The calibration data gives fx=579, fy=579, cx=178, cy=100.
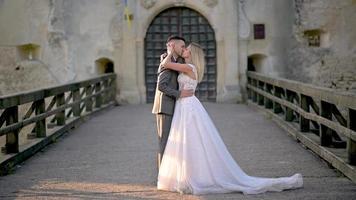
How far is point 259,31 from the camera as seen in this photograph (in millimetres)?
15266

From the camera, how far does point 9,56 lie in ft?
51.0

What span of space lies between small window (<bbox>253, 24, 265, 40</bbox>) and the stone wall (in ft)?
2.79

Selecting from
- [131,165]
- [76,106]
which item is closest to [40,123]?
[131,165]

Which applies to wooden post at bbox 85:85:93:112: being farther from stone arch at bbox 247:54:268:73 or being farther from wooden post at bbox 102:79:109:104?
stone arch at bbox 247:54:268:73

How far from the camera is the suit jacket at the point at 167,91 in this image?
5.93 meters

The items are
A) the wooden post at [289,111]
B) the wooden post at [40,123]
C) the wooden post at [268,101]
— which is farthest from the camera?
the wooden post at [268,101]

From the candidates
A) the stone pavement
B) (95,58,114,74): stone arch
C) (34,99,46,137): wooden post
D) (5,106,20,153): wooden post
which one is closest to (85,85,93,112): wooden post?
the stone pavement

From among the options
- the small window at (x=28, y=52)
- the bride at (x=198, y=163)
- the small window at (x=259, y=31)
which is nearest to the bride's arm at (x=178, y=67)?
the bride at (x=198, y=163)

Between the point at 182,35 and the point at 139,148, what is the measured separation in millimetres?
7461

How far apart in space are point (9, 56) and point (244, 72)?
631 cm

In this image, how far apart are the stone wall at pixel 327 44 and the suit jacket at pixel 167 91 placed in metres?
8.38

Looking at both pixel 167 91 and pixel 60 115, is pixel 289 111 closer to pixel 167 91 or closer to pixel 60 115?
pixel 60 115

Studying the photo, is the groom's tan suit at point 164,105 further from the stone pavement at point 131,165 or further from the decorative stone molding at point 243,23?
the decorative stone molding at point 243,23

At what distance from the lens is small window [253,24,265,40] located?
50.0 feet
